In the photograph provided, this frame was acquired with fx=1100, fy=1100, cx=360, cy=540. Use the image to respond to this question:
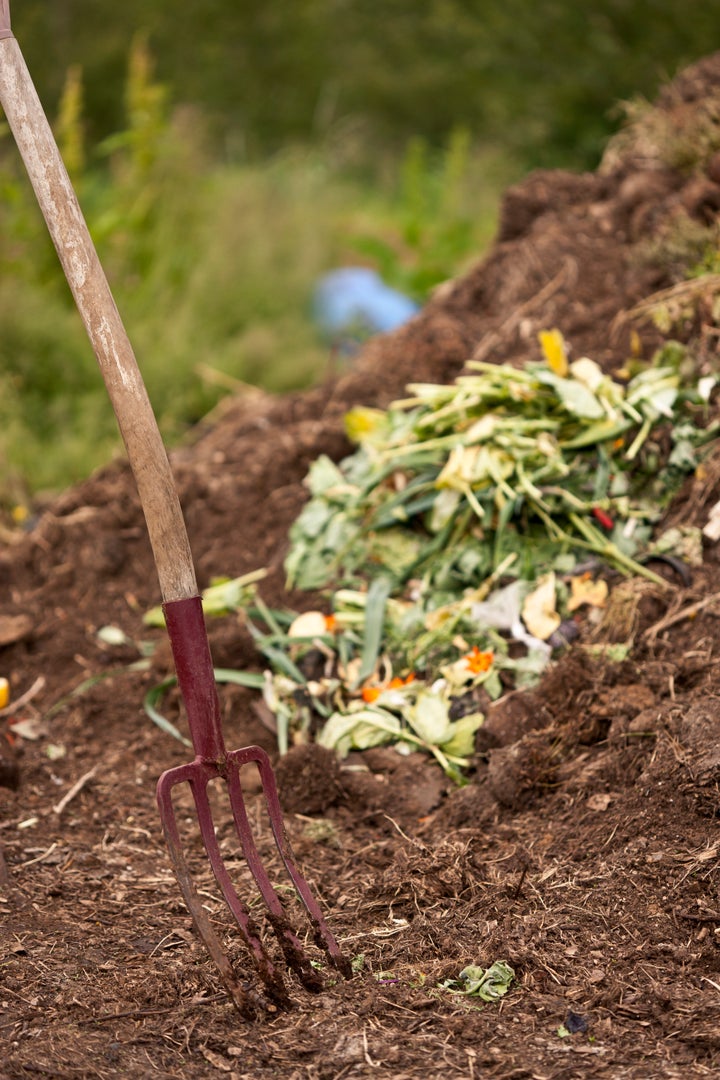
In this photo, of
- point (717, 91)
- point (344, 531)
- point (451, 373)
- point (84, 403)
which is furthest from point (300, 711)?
point (84, 403)

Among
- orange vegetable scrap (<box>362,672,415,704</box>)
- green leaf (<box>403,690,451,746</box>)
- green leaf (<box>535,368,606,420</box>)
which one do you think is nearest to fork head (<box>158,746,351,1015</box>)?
green leaf (<box>403,690,451,746</box>)

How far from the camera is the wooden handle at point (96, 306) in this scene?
7.36 feet

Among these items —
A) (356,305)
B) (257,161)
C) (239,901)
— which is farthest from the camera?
(257,161)

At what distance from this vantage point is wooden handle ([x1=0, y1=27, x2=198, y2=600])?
7.36 ft

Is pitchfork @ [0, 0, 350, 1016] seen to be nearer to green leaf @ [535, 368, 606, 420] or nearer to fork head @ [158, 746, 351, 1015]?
fork head @ [158, 746, 351, 1015]

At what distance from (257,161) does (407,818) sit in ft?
32.1

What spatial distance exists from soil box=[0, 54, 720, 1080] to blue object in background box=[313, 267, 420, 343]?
2.76 m

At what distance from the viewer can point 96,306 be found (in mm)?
2264

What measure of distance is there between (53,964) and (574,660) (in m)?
1.50

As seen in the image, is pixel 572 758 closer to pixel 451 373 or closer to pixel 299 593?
pixel 299 593

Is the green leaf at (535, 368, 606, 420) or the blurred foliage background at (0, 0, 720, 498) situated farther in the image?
the blurred foliage background at (0, 0, 720, 498)

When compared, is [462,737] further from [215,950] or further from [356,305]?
[356,305]

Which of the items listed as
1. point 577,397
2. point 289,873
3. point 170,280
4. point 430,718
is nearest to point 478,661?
point 430,718

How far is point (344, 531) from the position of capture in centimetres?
367
